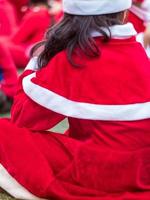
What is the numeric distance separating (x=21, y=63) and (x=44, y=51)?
207cm

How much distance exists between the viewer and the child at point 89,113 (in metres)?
1.66

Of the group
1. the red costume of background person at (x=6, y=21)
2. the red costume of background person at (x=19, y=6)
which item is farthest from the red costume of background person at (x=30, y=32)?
the red costume of background person at (x=19, y=6)

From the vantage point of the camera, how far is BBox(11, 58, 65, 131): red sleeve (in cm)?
172

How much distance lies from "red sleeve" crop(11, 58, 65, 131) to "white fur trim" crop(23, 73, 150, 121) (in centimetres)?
3

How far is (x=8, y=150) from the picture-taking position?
1.71 meters

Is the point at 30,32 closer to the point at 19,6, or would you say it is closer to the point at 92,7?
the point at 19,6

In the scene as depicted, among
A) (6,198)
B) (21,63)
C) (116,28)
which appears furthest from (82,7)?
(21,63)

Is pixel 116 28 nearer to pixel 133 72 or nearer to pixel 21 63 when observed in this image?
pixel 133 72

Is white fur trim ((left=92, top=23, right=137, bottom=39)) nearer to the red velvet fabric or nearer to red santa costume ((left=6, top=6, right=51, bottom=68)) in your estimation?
the red velvet fabric

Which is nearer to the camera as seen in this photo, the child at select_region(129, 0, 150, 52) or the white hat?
the white hat

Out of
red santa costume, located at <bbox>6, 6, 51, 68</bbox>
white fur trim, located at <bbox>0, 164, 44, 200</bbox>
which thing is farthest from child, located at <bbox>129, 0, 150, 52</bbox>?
red santa costume, located at <bbox>6, 6, 51, 68</bbox>

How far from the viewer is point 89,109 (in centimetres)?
167

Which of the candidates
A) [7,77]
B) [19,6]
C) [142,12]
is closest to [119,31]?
[142,12]

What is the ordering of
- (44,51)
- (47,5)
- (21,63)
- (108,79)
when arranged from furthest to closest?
1. (47,5)
2. (21,63)
3. (44,51)
4. (108,79)
